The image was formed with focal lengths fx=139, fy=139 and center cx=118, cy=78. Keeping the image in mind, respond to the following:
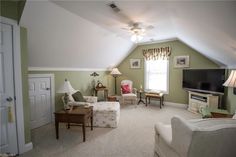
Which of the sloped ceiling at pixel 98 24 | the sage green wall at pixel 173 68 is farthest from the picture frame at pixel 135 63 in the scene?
the sloped ceiling at pixel 98 24

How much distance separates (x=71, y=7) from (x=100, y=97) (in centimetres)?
396

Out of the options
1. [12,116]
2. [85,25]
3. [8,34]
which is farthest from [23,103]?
[85,25]

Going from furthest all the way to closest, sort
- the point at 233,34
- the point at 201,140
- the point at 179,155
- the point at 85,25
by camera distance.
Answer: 1. the point at 85,25
2. the point at 233,34
3. the point at 179,155
4. the point at 201,140

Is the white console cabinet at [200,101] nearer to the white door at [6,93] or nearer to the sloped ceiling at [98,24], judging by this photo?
the sloped ceiling at [98,24]

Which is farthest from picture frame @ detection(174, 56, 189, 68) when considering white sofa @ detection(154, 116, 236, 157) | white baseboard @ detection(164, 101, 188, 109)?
white sofa @ detection(154, 116, 236, 157)

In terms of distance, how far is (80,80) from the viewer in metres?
4.96

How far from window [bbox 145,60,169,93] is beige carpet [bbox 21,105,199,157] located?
2117 mm

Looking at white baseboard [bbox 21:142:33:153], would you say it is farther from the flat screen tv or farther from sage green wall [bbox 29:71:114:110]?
the flat screen tv

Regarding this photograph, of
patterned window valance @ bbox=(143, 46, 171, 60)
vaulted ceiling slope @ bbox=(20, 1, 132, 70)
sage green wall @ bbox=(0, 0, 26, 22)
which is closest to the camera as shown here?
sage green wall @ bbox=(0, 0, 26, 22)

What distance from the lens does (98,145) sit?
8.65ft

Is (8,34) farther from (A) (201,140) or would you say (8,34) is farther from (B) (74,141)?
(A) (201,140)

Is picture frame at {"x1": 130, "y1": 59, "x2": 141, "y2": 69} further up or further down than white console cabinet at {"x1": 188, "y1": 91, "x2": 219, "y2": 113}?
further up

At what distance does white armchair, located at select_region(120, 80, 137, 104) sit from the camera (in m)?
5.49

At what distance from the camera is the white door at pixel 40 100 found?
339 centimetres
